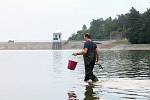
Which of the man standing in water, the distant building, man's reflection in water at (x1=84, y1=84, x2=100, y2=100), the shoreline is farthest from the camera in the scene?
the distant building

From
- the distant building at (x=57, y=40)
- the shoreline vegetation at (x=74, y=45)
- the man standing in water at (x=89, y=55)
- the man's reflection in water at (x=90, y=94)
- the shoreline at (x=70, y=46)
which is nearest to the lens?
the man's reflection in water at (x=90, y=94)

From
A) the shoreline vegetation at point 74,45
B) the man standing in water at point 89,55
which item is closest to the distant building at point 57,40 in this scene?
the shoreline vegetation at point 74,45

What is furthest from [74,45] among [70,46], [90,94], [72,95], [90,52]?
[72,95]

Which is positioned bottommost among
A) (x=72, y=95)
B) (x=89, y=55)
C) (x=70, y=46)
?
(x=70, y=46)

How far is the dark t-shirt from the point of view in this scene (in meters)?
20.0

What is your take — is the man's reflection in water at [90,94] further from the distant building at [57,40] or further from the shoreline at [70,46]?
the distant building at [57,40]

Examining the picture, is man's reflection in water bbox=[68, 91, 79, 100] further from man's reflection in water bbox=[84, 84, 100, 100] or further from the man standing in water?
the man standing in water

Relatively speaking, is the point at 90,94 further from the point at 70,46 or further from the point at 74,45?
the point at 70,46

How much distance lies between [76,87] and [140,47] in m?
87.0

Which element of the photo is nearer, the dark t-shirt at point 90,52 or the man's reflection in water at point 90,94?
the man's reflection in water at point 90,94

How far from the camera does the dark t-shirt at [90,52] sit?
65.6ft

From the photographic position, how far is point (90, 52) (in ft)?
65.9

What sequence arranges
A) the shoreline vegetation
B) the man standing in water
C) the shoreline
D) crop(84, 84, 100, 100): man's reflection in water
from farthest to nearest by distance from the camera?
the shoreline, the shoreline vegetation, the man standing in water, crop(84, 84, 100, 100): man's reflection in water

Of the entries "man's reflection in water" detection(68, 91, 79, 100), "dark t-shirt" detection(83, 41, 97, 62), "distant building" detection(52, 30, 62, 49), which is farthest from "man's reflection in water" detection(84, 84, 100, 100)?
"distant building" detection(52, 30, 62, 49)
